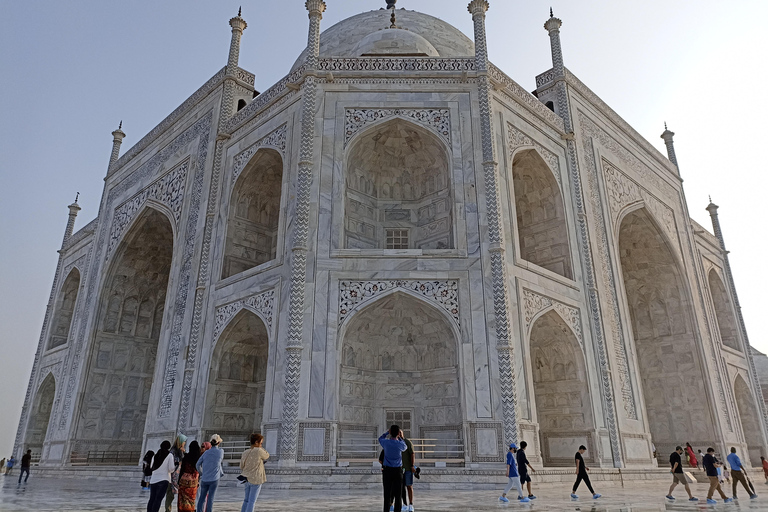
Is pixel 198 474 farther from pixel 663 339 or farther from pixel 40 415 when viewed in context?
pixel 40 415

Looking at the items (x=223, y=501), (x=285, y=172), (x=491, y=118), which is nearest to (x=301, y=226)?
(x=285, y=172)

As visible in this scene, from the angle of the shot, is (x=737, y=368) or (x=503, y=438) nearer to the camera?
(x=503, y=438)

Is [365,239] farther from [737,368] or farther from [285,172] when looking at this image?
[737,368]

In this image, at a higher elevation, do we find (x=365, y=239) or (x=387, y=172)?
(x=387, y=172)

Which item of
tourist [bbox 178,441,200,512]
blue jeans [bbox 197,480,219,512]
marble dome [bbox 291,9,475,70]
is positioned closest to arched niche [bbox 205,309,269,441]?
blue jeans [bbox 197,480,219,512]

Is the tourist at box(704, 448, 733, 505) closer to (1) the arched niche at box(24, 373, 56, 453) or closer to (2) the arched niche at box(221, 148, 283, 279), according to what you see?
(2) the arched niche at box(221, 148, 283, 279)

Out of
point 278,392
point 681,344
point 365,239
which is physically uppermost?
point 365,239

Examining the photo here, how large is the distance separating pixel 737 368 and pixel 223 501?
20.1m

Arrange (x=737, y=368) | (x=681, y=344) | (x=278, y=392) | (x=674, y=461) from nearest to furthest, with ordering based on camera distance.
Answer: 1. (x=674, y=461)
2. (x=278, y=392)
3. (x=681, y=344)
4. (x=737, y=368)

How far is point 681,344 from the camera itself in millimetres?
18719

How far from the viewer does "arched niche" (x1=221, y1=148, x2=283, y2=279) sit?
47.3 feet

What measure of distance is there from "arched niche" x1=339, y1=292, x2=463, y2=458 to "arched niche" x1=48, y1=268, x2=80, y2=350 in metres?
15.9

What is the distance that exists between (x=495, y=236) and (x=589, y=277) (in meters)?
3.77

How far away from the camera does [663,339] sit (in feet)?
62.7
